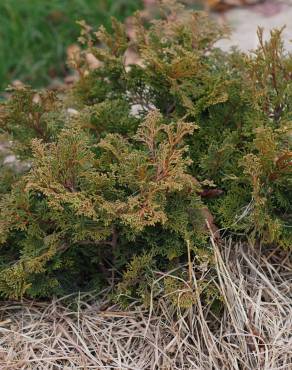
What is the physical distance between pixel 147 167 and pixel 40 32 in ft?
8.86

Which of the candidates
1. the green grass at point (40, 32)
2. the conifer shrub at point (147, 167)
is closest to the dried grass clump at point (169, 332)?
the conifer shrub at point (147, 167)

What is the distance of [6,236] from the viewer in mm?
2047

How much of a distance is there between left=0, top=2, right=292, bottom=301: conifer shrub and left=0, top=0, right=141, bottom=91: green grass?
1.93 m

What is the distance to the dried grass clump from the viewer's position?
199 cm

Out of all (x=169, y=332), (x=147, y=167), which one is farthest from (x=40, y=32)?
(x=169, y=332)

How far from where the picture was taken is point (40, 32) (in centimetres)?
447

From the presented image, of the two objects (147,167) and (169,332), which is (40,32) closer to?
(147,167)

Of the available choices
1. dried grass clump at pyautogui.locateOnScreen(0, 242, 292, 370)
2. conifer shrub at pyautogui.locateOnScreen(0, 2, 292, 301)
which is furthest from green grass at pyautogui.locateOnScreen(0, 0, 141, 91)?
dried grass clump at pyautogui.locateOnScreen(0, 242, 292, 370)

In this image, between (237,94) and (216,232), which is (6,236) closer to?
(216,232)

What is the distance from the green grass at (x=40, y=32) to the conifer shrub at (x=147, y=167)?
1930mm

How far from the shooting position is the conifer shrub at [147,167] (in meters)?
1.98

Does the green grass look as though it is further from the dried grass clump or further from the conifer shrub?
the dried grass clump

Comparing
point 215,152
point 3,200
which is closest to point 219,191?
point 215,152

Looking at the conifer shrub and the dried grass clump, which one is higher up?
the conifer shrub
